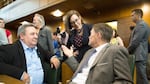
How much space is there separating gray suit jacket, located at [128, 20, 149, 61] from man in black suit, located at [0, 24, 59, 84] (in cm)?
200

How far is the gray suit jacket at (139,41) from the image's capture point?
4227 millimetres

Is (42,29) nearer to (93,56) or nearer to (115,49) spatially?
(93,56)

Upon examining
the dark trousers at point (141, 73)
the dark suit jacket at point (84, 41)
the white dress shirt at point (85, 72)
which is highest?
the dark suit jacket at point (84, 41)

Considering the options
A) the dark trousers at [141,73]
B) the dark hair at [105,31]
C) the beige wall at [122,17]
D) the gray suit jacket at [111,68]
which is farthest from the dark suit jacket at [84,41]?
the beige wall at [122,17]

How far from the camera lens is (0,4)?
12188mm

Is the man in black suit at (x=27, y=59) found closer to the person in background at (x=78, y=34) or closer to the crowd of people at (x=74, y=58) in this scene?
the crowd of people at (x=74, y=58)

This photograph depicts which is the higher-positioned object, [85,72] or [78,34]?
[78,34]

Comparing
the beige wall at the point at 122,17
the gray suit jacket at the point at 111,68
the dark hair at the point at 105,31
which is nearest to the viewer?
the gray suit jacket at the point at 111,68

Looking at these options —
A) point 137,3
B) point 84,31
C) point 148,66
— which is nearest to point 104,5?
point 137,3

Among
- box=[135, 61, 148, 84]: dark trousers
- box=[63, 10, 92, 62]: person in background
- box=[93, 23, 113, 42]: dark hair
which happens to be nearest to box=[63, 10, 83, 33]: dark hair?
box=[63, 10, 92, 62]: person in background

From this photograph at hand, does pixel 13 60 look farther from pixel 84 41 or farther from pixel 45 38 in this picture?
pixel 45 38

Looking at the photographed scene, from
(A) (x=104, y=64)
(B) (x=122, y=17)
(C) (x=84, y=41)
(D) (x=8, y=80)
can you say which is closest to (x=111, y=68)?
(A) (x=104, y=64)

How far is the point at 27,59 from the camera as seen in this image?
2551mm

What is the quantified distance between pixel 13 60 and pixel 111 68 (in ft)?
3.00
